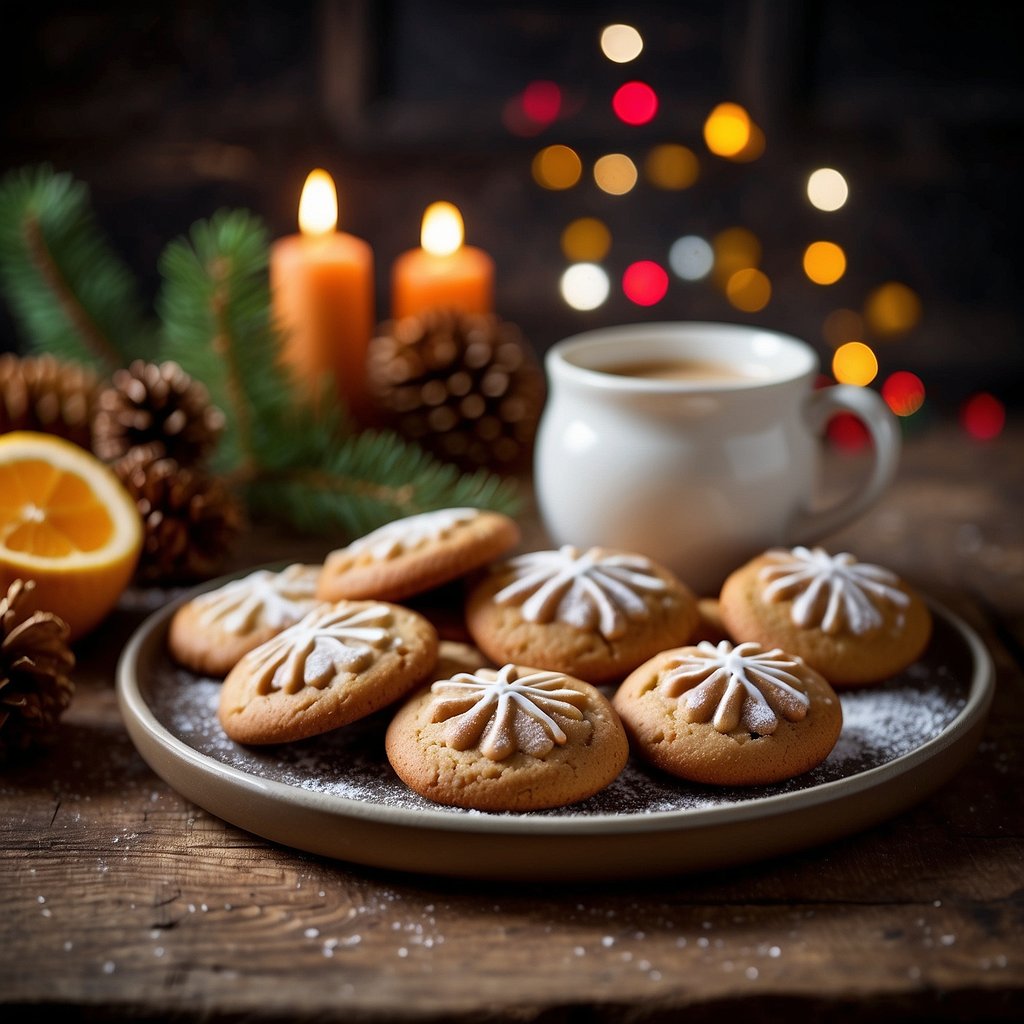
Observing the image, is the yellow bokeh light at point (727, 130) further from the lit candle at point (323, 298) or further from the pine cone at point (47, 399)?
the pine cone at point (47, 399)

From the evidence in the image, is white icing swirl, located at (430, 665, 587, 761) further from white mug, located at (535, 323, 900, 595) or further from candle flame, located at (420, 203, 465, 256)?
candle flame, located at (420, 203, 465, 256)

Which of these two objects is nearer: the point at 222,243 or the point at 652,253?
the point at 222,243

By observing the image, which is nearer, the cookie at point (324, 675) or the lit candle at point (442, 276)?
the cookie at point (324, 675)

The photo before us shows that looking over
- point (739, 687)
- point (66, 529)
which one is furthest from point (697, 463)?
point (66, 529)

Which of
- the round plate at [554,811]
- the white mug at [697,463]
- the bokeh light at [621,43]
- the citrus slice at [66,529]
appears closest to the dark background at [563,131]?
the bokeh light at [621,43]

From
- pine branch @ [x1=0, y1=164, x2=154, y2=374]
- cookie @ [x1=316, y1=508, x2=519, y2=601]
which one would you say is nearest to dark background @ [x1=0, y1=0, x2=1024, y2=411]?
pine branch @ [x1=0, y1=164, x2=154, y2=374]

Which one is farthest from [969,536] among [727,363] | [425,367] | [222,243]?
[222,243]

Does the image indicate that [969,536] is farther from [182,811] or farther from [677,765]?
[182,811]
